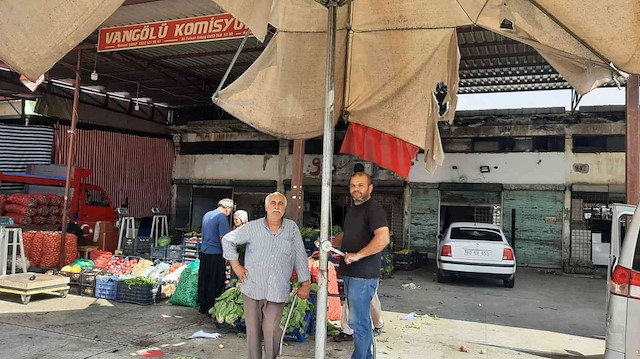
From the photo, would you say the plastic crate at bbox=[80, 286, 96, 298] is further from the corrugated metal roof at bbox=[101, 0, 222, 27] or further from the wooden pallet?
the corrugated metal roof at bbox=[101, 0, 222, 27]

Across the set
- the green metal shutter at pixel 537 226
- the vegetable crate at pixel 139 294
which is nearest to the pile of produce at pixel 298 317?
the vegetable crate at pixel 139 294

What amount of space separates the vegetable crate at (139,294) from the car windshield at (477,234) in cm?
757

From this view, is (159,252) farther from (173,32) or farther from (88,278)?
(173,32)

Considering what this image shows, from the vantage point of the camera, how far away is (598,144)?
1526cm

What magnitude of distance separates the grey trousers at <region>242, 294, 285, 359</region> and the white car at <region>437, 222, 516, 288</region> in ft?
25.5

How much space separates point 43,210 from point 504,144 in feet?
51.6

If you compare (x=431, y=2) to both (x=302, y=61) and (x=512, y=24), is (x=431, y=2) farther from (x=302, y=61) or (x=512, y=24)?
(x=302, y=61)

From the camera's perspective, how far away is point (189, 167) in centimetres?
2161

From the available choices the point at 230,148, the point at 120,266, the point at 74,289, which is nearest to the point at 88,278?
the point at 74,289

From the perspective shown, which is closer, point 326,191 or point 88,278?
point 326,191

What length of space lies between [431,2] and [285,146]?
15627mm

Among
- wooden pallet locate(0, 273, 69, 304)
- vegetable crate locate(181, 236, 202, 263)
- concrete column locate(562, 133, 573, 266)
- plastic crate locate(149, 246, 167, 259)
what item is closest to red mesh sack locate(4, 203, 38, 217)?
plastic crate locate(149, 246, 167, 259)

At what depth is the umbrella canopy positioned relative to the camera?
404 centimetres

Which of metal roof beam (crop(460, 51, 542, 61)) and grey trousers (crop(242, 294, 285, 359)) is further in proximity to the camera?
metal roof beam (crop(460, 51, 542, 61))
